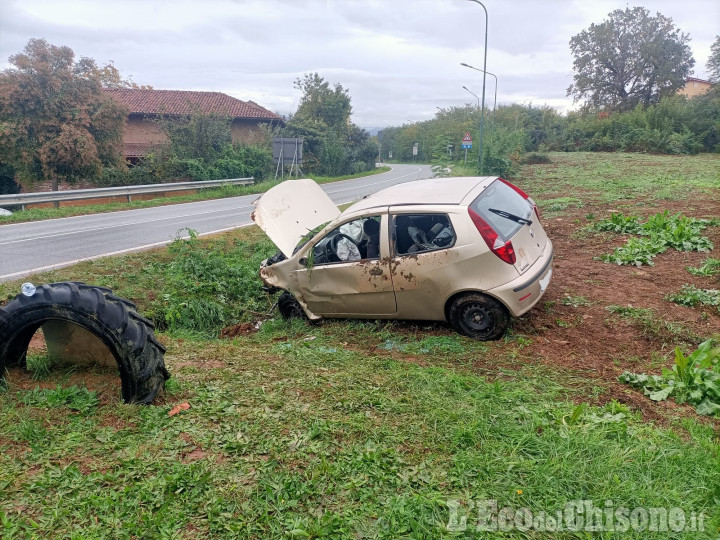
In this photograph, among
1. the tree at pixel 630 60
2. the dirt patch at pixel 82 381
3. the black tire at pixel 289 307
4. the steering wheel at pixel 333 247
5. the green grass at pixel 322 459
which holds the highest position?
the tree at pixel 630 60

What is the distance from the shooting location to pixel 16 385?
3.53m

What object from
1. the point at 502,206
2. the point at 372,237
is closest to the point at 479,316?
the point at 502,206

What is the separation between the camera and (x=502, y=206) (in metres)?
5.68

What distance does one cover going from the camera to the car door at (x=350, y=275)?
225 inches

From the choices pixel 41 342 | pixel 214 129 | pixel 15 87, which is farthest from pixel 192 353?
pixel 214 129

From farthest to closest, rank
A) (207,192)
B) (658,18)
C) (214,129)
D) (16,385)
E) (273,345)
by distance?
(658,18)
(214,129)
(207,192)
(273,345)
(16,385)

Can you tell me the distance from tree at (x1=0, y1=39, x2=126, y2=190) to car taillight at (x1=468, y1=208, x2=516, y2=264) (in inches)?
942

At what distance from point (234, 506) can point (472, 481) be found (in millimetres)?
1261

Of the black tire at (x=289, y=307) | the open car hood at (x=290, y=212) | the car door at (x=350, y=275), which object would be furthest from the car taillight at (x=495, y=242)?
the black tire at (x=289, y=307)

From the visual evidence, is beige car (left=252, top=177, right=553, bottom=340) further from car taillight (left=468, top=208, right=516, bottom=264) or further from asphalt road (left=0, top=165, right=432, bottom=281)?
asphalt road (left=0, top=165, right=432, bottom=281)

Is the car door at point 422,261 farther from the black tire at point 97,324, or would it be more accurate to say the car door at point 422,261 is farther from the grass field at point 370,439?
the black tire at point 97,324

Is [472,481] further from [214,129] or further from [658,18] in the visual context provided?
[658,18]

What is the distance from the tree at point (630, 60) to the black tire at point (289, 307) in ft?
214

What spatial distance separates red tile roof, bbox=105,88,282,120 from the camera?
37.9 m
